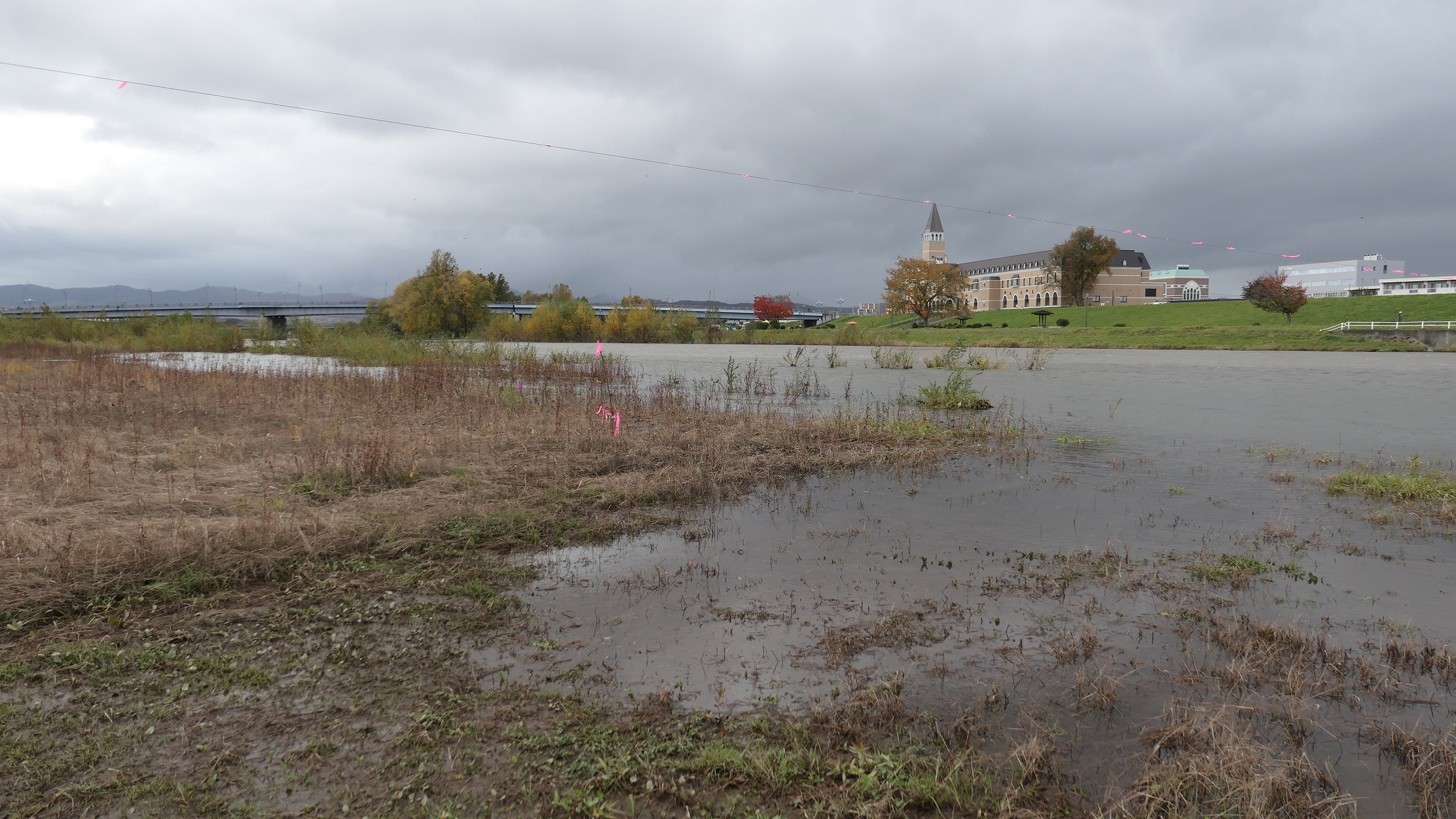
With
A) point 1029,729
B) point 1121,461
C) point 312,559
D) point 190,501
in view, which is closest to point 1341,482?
point 1121,461

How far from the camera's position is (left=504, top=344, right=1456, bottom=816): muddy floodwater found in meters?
3.86

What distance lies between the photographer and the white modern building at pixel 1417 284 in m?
139

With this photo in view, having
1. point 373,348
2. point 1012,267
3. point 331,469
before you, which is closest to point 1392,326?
point 373,348

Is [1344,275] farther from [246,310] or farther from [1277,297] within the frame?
[246,310]

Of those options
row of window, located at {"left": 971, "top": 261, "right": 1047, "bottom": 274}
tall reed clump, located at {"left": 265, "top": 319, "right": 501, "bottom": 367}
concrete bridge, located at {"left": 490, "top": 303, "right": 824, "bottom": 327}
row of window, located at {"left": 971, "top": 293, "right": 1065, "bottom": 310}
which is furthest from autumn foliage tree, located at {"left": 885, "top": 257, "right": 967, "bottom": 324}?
tall reed clump, located at {"left": 265, "top": 319, "right": 501, "bottom": 367}

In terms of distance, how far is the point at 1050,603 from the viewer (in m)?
5.21

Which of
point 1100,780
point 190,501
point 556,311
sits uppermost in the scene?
point 556,311

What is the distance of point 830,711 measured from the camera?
3.74 m

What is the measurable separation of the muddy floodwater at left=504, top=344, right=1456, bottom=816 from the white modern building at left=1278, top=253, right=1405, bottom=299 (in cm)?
20034

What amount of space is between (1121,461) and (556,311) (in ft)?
186

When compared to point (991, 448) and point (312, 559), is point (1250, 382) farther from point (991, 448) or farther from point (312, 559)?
point (312, 559)

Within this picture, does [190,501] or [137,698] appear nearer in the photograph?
[137,698]

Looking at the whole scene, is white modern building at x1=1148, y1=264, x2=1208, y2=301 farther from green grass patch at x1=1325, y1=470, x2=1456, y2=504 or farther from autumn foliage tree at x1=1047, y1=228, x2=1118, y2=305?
green grass patch at x1=1325, y1=470, x2=1456, y2=504

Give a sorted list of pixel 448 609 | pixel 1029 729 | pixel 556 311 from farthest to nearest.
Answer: pixel 556 311
pixel 448 609
pixel 1029 729
